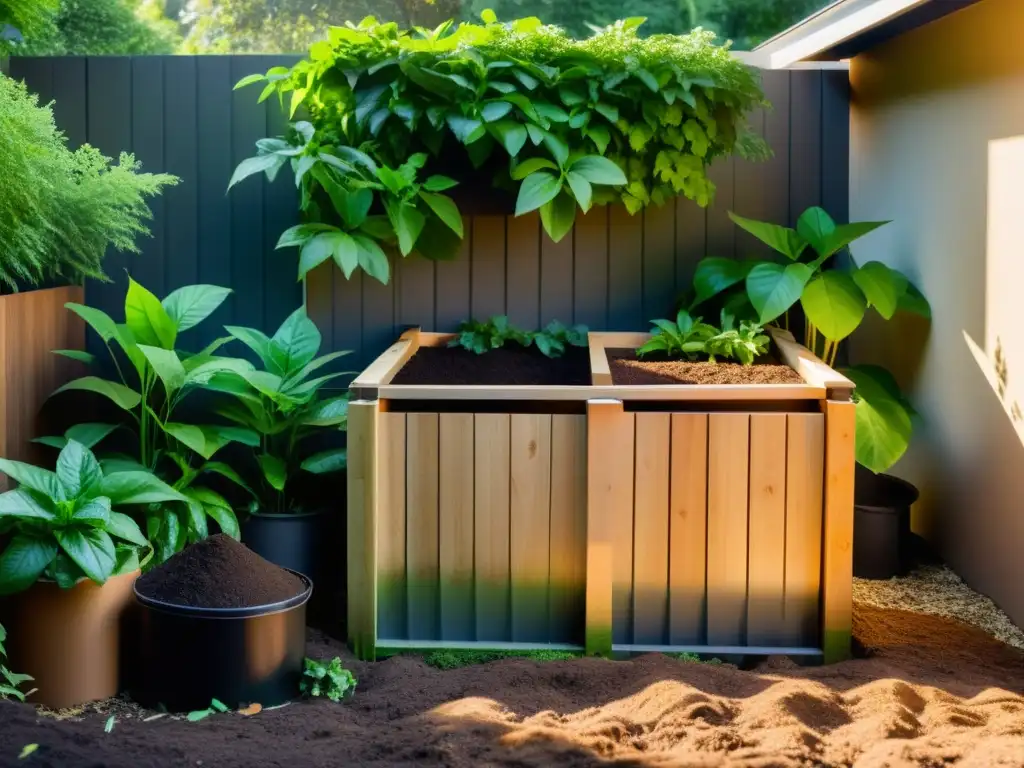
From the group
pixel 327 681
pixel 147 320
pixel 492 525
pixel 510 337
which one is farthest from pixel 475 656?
pixel 147 320

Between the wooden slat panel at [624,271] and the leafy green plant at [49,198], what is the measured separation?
154 centimetres

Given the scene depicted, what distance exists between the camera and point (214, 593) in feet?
9.61

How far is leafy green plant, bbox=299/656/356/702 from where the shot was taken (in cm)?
298

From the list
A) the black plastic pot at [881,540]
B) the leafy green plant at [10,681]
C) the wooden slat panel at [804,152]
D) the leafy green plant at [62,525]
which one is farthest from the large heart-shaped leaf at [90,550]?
the wooden slat panel at [804,152]

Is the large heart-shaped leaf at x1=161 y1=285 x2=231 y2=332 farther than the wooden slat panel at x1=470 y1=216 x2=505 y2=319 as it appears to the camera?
No

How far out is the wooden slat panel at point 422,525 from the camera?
3.28 meters

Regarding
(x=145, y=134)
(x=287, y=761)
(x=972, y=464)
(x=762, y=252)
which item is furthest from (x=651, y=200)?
(x=287, y=761)

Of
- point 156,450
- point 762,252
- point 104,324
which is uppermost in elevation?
point 762,252

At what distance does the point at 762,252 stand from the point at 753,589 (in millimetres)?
1502

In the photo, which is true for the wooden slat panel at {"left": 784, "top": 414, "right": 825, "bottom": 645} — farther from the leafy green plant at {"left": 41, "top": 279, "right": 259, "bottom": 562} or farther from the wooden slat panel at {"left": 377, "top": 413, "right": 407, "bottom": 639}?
the leafy green plant at {"left": 41, "top": 279, "right": 259, "bottom": 562}

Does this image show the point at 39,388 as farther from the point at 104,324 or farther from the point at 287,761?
the point at 287,761

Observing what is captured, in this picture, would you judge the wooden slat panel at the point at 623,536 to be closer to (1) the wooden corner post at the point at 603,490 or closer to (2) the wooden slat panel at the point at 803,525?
(1) the wooden corner post at the point at 603,490

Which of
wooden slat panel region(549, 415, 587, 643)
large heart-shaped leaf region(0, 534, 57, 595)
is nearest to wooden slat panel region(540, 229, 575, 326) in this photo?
wooden slat panel region(549, 415, 587, 643)

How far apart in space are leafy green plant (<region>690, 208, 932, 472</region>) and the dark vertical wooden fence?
28 centimetres
